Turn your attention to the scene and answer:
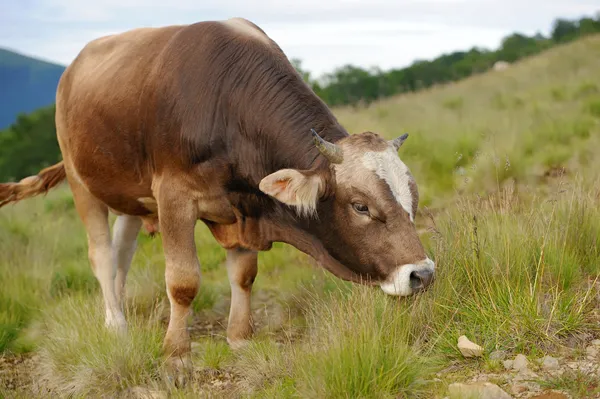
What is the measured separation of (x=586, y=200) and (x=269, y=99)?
2.68 m

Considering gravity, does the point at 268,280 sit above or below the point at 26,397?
below

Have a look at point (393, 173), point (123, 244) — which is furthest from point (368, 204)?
point (123, 244)

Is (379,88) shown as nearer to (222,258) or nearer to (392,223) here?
(222,258)

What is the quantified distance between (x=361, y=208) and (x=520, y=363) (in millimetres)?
1299

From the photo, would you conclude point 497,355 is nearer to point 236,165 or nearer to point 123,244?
point 236,165

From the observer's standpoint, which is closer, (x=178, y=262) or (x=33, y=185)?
(x=178, y=262)

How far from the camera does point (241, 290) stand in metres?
6.00

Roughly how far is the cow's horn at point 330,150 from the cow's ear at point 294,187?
0.14m

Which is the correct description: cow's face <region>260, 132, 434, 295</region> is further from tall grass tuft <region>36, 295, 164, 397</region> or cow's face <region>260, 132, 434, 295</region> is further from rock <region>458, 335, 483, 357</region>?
tall grass tuft <region>36, 295, 164, 397</region>

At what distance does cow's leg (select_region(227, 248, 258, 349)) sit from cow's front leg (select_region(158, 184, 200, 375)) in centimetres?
62

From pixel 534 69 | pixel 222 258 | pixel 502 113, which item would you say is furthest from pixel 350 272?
pixel 534 69

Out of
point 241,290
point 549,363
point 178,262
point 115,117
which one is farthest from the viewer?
point 241,290

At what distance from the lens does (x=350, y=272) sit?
4.92 metres

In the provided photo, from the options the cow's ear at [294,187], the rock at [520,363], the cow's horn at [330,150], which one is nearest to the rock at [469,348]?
the rock at [520,363]
